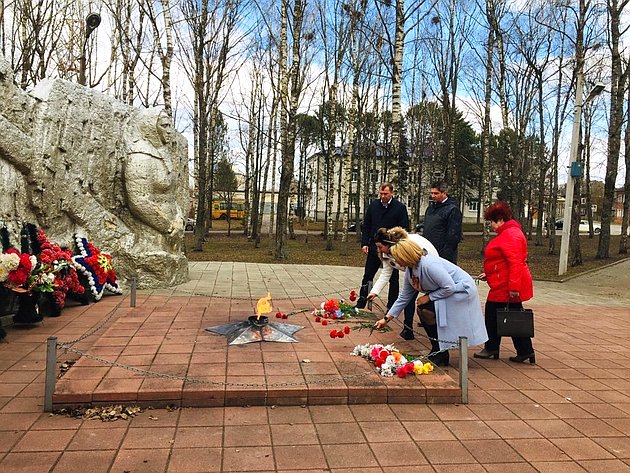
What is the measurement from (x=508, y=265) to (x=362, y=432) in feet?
8.52

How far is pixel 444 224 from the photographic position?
20.2 ft

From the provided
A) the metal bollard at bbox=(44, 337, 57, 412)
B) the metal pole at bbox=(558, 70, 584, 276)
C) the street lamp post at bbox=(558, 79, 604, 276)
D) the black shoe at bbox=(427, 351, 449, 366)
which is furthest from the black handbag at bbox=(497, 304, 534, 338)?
the metal pole at bbox=(558, 70, 584, 276)

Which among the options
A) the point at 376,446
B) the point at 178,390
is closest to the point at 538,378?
the point at 376,446

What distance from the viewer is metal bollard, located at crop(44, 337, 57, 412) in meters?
3.76

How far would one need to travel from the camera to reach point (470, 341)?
4848mm

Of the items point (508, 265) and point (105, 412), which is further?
point (508, 265)

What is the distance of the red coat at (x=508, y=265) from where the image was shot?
→ 5.20 m

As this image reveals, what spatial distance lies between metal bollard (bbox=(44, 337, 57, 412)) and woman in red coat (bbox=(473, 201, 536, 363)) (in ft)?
13.8

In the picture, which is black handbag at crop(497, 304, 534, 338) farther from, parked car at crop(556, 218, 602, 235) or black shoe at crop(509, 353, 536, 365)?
parked car at crop(556, 218, 602, 235)

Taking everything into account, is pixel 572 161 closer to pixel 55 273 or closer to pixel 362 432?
pixel 362 432

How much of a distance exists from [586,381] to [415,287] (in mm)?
1975

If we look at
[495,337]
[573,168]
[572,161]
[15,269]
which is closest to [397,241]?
[495,337]

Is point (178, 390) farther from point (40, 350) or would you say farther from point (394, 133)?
point (394, 133)

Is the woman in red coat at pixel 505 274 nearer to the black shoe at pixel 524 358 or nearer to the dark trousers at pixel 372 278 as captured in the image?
the black shoe at pixel 524 358
